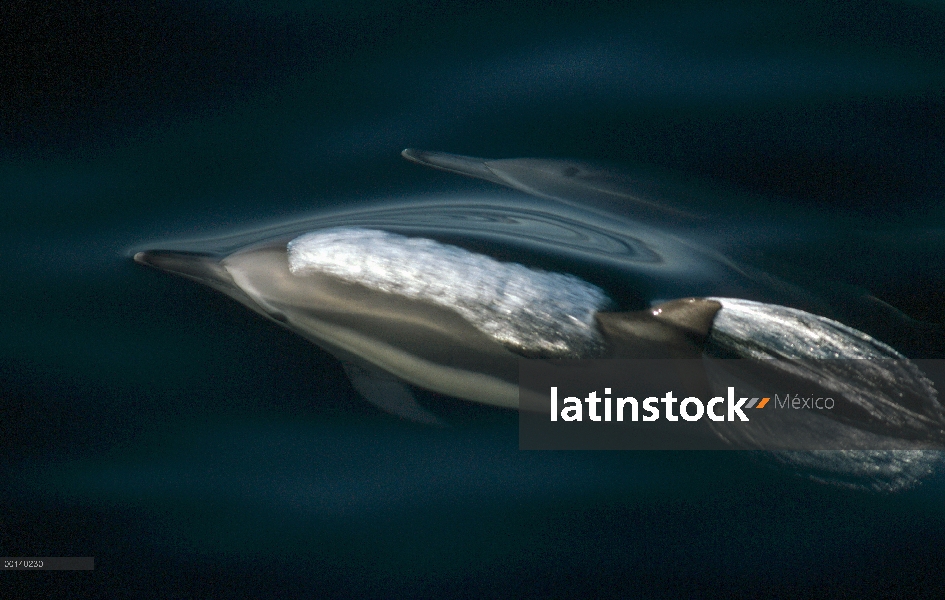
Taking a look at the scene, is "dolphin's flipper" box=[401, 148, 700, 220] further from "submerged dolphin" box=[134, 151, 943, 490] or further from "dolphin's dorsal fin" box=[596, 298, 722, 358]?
"dolphin's dorsal fin" box=[596, 298, 722, 358]

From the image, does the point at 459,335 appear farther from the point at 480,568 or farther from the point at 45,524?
the point at 45,524

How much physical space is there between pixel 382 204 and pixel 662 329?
1.51 metres

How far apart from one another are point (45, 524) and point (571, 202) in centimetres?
234

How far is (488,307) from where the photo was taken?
3.14 m

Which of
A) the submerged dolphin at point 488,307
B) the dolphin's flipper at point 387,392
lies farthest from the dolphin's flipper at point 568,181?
the dolphin's flipper at point 387,392

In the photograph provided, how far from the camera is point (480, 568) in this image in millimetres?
2465

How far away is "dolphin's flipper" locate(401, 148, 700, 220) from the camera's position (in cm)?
379

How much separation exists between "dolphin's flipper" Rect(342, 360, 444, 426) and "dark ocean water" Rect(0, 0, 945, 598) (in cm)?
5

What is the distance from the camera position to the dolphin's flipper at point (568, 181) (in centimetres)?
379

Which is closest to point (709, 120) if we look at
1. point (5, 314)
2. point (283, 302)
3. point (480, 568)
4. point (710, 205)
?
point (710, 205)

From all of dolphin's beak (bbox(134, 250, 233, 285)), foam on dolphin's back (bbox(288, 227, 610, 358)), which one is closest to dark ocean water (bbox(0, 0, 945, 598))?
dolphin's beak (bbox(134, 250, 233, 285))

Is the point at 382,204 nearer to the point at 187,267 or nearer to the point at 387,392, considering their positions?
the point at 187,267

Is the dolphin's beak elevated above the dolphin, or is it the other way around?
the dolphin's beak

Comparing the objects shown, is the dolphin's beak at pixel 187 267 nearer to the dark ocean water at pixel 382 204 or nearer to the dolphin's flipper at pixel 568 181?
the dark ocean water at pixel 382 204
